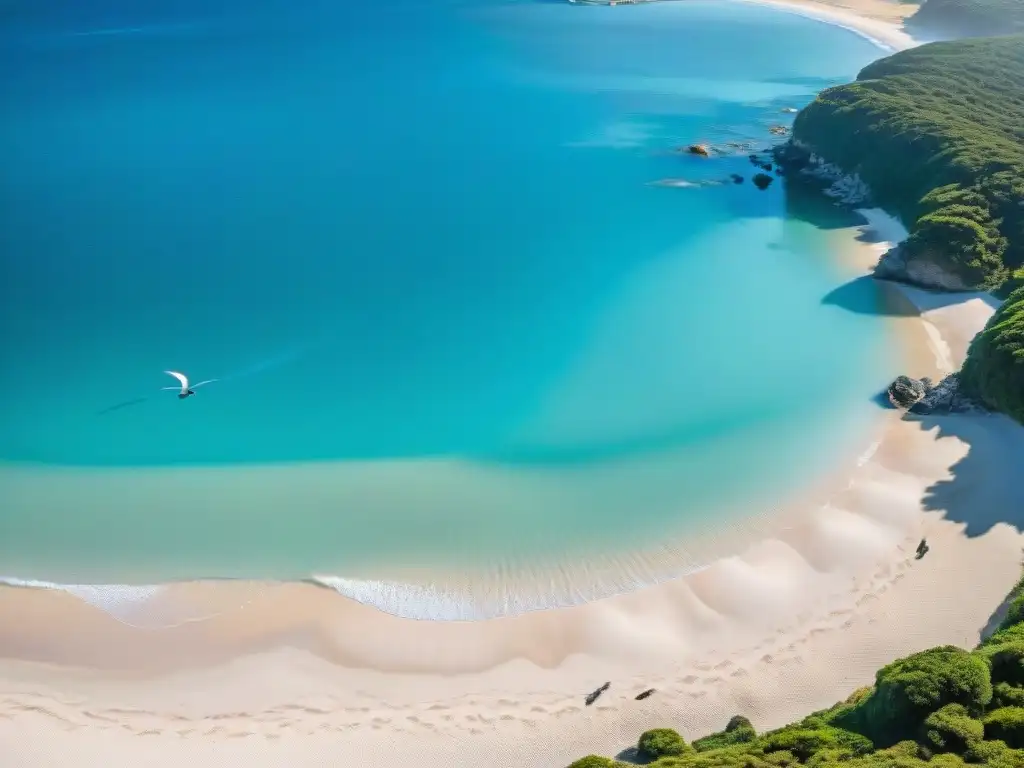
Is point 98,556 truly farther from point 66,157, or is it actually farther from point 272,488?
point 66,157

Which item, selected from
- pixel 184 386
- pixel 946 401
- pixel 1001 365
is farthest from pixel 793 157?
pixel 184 386

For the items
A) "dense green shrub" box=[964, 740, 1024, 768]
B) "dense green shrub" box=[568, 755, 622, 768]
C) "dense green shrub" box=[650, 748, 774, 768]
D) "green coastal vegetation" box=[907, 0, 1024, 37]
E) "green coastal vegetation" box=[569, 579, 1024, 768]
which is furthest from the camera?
"green coastal vegetation" box=[907, 0, 1024, 37]

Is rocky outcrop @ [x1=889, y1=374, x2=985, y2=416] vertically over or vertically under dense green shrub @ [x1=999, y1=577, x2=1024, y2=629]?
over

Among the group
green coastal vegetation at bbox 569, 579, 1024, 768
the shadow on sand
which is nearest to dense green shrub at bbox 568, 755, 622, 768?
green coastal vegetation at bbox 569, 579, 1024, 768

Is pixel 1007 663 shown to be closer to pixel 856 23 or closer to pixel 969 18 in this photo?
pixel 969 18

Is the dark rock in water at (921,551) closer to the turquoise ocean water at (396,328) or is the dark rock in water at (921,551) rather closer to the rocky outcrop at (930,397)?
the turquoise ocean water at (396,328)

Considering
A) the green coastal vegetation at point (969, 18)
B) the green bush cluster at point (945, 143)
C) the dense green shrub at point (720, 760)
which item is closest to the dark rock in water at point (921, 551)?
the dense green shrub at point (720, 760)

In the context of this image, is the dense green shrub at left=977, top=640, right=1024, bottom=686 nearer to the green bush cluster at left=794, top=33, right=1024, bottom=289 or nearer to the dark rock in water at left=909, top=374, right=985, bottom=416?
the dark rock in water at left=909, top=374, right=985, bottom=416
